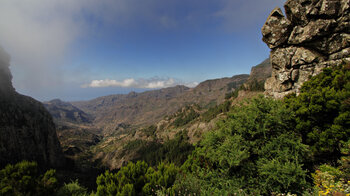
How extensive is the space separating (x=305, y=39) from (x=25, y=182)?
65.3 meters

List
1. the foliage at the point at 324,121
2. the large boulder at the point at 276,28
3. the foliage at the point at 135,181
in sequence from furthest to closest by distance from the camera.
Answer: the large boulder at the point at 276,28
the foliage at the point at 324,121
the foliage at the point at 135,181

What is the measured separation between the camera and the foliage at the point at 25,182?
1883 cm

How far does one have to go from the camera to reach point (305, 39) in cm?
3888

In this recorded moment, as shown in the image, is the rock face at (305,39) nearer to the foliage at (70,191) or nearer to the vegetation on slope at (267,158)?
the vegetation on slope at (267,158)

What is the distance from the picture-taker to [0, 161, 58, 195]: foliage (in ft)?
61.8

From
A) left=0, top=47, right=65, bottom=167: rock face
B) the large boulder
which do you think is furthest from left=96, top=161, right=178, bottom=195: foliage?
left=0, top=47, right=65, bottom=167: rock face

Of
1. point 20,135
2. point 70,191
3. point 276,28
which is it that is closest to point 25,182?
point 70,191

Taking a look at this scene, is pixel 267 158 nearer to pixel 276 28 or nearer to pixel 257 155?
pixel 257 155

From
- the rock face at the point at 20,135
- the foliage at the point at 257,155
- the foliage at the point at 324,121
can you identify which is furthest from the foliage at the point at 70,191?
the rock face at the point at 20,135

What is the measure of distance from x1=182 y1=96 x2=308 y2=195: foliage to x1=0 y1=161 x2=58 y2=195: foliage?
20.9m

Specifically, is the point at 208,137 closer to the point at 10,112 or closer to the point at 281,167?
the point at 281,167

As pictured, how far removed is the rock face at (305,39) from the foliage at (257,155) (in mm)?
30158

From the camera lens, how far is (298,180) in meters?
14.8

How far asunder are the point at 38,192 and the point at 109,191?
1237cm
